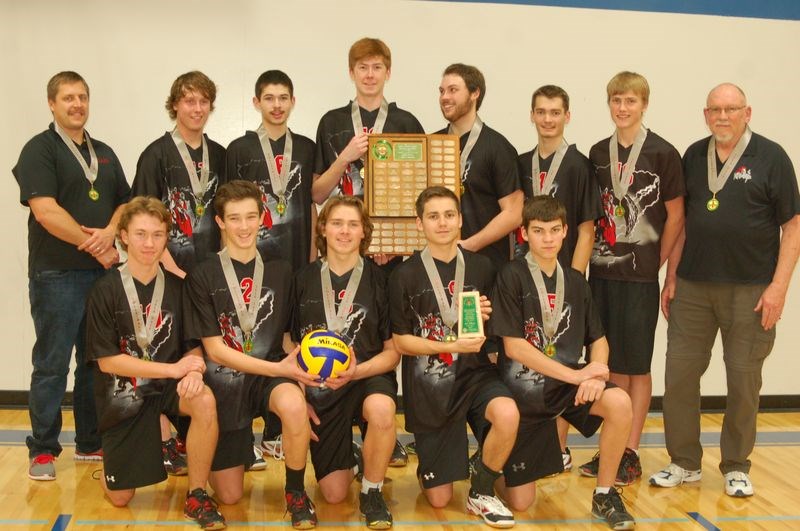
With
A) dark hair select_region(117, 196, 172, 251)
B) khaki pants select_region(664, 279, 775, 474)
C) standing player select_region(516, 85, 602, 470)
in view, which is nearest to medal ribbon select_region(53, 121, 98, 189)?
dark hair select_region(117, 196, 172, 251)

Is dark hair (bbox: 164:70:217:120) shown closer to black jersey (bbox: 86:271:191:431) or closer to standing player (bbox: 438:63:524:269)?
black jersey (bbox: 86:271:191:431)

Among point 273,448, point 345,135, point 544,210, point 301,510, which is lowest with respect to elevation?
point 273,448

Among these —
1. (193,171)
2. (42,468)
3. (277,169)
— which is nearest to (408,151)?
(277,169)

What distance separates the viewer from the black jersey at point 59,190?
5176 mm

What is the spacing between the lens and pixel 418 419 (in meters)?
4.73

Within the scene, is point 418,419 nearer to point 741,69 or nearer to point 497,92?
point 497,92

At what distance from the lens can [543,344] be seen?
4.73 metres

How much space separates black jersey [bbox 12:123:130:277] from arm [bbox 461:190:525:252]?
91.6 inches

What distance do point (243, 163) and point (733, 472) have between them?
356cm

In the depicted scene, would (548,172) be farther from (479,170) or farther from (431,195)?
(431,195)

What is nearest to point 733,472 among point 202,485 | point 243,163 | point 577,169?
point 577,169

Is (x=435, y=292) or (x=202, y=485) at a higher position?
(x=435, y=292)

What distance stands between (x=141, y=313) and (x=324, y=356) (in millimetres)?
1075

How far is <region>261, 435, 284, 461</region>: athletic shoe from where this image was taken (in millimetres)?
5677
